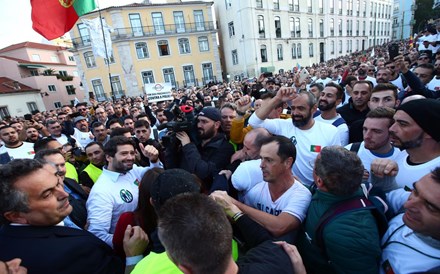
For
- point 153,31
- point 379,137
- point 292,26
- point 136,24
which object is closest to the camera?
point 379,137

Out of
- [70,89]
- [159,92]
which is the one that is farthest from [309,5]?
[70,89]

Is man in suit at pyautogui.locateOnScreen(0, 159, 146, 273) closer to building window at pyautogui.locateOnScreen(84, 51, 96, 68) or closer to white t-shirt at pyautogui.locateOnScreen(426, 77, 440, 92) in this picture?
white t-shirt at pyautogui.locateOnScreen(426, 77, 440, 92)

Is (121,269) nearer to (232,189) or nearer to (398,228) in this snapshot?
(232,189)

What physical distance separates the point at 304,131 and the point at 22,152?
550 centimetres

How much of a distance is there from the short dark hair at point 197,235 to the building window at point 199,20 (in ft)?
110

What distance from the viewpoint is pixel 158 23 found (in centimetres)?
3008

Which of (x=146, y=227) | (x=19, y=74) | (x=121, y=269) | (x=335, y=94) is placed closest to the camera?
(x=121, y=269)

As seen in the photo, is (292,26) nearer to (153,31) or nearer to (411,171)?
(153,31)

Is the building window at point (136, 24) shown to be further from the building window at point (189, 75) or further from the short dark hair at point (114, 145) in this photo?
the short dark hair at point (114, 145)

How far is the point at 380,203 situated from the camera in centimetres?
164

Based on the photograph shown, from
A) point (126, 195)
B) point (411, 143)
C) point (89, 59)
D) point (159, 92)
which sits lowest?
point (126, 195)

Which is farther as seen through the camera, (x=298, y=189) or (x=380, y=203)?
(x=298, y=189)

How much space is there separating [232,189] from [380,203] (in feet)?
4.25

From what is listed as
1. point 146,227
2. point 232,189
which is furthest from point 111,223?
point 232,189
